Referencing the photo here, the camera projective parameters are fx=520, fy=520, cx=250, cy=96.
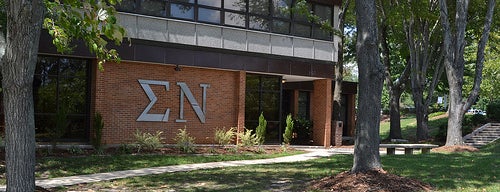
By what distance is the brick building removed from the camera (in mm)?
16750

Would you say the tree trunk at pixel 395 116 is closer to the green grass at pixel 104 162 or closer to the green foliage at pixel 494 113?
the green foliage at pixel 494 113

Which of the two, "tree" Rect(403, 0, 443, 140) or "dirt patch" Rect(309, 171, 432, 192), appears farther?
"tree" Rect(403, 0, 443, 140)

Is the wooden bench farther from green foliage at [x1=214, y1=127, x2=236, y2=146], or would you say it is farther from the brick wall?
the brick wall

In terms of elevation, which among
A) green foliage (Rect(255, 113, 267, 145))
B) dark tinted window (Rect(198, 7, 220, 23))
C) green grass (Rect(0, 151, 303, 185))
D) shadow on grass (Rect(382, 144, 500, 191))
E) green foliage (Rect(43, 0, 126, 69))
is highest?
dark tinted window (Rect(198, 7, 220, 23))

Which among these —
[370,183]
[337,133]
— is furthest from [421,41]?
[370,183]

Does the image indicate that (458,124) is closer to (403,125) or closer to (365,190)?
(365,190)

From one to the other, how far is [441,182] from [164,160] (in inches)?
307

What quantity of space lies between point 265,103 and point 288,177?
32.1 ft

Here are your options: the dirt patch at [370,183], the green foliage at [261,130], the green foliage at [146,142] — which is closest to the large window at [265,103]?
the green foliage at [261,130]

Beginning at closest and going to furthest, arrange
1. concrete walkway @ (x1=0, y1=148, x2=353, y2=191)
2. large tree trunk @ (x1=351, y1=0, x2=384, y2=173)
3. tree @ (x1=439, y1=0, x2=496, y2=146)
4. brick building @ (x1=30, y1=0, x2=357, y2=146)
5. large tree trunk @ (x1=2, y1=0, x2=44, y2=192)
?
large tree trunk @ (x1=2, y1=0, x2=44, y2=192) < large tree trunk @ (x1=351, y1=0, x2=384, y2=173) < concrete walkway @ (x1=0, y1=148, x2=353, y2=191) < brick building @ (x1=30, y1=0, x2=357, y2=146) < tree @ (x1=439, y1=0, x2=496, y2=146)

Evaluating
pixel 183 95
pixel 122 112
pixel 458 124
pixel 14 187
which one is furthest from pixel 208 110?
pixel 14 187

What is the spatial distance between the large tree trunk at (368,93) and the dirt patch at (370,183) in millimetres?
267

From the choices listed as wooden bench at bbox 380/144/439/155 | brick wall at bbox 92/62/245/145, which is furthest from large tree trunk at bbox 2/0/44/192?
wooden bench at bbox 380/144/439/155

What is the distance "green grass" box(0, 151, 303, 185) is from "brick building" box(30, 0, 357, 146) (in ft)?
8.29
